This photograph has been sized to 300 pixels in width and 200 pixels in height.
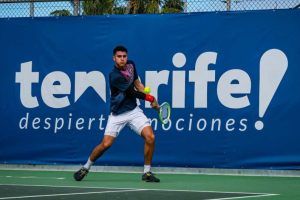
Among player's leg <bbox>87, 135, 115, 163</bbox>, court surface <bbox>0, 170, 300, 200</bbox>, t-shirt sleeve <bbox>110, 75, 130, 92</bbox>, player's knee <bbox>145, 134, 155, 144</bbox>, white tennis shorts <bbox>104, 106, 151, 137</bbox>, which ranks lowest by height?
court surface <bbox>0, 170, 300, 200</bbox>

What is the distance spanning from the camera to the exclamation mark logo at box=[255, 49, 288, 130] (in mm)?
11320

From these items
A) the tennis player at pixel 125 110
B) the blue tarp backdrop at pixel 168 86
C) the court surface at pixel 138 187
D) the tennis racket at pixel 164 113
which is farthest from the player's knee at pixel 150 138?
Result: the blue tarp backdrop at pixel 168 86

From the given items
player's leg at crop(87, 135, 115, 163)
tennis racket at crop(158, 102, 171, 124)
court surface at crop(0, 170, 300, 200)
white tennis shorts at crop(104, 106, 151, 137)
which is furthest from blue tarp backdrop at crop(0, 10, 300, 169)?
player's leg at crop(87, 135, 115, 163)

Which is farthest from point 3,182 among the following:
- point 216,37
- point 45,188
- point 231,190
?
point 216,37

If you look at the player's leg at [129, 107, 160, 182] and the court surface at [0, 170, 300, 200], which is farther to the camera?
the player's leg at [129, 107, 160, 182]

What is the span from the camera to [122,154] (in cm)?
1209

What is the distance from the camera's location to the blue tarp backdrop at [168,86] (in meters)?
11.4

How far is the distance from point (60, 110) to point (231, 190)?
4341mm

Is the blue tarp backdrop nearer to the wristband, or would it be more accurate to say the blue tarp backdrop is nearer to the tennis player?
the tennis player

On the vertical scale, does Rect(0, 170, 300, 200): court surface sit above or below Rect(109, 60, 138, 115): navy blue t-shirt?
below

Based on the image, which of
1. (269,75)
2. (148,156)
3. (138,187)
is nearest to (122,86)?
(148,156)

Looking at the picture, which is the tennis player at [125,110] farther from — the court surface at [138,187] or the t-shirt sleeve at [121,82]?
the court surface at [138,187]

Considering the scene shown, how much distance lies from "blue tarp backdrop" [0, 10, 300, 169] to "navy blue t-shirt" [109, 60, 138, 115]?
5.67 feet

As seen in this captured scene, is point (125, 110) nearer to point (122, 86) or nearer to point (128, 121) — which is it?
point (128, 121)
